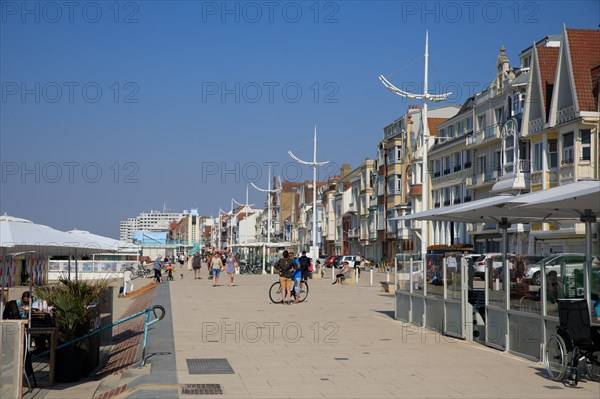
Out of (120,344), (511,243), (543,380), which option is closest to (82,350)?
(120,344)

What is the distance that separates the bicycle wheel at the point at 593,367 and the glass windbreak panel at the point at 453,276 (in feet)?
16.7

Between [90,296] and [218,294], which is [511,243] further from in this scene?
[90,296]

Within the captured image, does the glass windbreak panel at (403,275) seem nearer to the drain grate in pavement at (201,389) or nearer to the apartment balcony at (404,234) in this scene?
the drain grate in pavement at (201,389)

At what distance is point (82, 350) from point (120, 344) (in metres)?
4.20

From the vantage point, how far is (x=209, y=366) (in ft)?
40.5

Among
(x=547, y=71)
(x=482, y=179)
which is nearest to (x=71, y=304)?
(x=547, y=71)

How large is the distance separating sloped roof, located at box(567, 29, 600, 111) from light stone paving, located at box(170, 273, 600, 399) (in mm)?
24516

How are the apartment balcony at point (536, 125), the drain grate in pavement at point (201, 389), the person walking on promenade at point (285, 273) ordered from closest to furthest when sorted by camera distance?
the drain grate in pavement at point (201, 389)
the person walking on promenade at point (285, 273)
the apartment balcony at point (536, 125)

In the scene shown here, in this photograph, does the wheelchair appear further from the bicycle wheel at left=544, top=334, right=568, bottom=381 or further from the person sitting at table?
the person sitting at table

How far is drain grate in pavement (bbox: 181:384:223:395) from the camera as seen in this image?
10.0 m

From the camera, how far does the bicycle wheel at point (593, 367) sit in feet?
35.3

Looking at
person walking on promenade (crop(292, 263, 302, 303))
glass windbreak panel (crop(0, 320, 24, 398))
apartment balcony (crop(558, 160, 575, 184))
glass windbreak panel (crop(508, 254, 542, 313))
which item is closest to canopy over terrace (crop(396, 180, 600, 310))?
glass windbreak panel (crop(508, 254, 542, 313))

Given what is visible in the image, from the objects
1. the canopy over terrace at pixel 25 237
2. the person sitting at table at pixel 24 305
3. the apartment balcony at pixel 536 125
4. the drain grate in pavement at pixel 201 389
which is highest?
the apartment balcony at pixel 536 125

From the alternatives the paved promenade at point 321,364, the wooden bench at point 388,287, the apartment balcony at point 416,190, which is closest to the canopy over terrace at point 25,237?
the paved promenade at point 321,364
